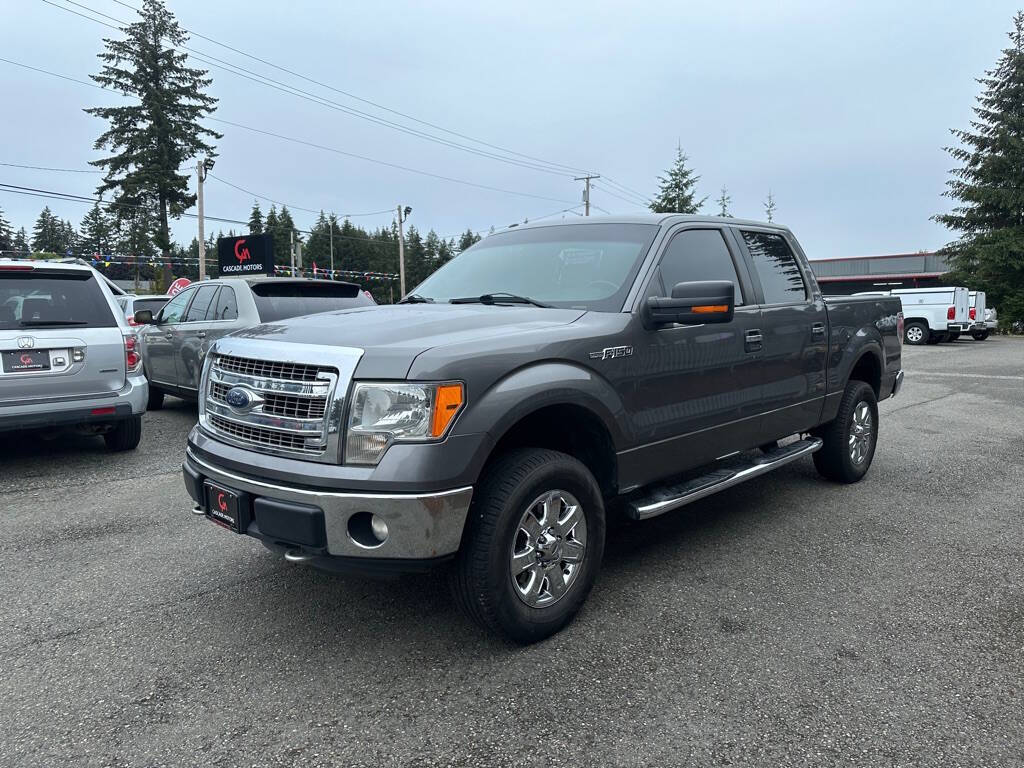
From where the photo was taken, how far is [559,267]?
13.0ft

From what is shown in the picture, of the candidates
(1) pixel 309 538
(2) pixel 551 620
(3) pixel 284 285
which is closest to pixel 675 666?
(2) pixel 551 620

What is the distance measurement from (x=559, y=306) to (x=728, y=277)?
4.28 feet

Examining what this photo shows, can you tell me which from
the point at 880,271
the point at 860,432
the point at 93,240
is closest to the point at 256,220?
the point at 93,240

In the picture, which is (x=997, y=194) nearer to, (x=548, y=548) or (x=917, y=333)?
(x=917, y=333)

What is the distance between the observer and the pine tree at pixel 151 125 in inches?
1816

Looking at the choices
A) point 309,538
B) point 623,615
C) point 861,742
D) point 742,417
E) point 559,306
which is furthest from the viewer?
point 742,417

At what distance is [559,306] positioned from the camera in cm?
363

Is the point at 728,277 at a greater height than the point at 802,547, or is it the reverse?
the point at 728,277

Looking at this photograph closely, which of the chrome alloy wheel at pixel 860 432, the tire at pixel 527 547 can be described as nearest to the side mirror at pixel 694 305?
the tire at pixel 527 547

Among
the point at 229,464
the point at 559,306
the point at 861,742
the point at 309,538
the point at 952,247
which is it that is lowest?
the point at 861,742

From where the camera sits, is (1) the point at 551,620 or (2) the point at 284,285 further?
(2) the point at 284,285

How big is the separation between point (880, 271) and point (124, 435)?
174 feet

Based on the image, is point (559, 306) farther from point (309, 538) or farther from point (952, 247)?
point (952, 247)

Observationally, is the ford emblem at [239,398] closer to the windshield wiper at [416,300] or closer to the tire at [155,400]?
the windshield wiper at [416,300]
